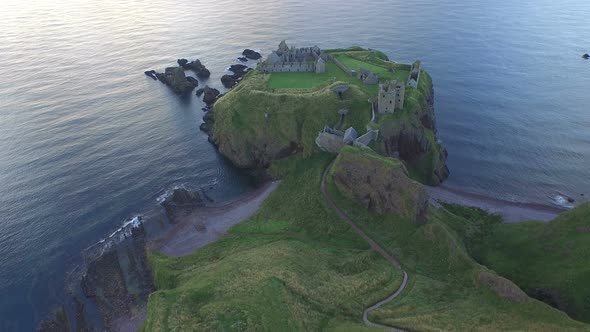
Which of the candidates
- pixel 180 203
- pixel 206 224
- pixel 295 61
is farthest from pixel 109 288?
pixel 295 61

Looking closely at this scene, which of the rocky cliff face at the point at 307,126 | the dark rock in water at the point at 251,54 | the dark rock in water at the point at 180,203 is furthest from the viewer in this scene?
the dark rock in water at the point at 251,54

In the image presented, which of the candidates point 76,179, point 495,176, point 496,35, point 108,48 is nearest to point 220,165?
point 76,179

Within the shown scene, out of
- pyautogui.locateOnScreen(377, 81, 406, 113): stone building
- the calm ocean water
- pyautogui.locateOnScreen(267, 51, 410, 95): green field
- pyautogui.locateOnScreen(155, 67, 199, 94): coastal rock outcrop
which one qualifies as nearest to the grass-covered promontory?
pyautogui.locateOnScreen(267, 51, 410, 95): green field

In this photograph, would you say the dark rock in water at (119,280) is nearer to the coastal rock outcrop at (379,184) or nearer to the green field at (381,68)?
the coastal rock outcrop at (379,184)

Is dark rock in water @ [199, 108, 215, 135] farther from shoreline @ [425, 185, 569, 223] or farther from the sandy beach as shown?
shoreline @ [425, 185, 569, 223]

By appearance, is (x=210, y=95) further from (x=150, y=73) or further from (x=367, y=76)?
(x=367, y=76)

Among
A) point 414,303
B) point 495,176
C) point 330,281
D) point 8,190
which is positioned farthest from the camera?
point 495,176

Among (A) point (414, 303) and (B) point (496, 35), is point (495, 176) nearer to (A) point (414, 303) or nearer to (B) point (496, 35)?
(A) point (414, 303)

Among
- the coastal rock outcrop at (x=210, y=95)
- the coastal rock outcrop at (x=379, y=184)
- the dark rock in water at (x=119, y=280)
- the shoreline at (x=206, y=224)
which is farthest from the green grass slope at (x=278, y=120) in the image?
→ the dark rock in water at (x=119, y=280)
